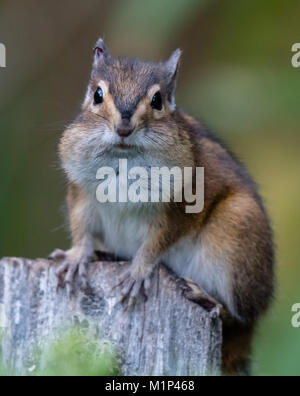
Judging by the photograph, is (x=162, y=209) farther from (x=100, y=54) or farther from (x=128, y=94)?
(x=100, y=54)


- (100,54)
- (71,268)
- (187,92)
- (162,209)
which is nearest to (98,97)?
(100,54)

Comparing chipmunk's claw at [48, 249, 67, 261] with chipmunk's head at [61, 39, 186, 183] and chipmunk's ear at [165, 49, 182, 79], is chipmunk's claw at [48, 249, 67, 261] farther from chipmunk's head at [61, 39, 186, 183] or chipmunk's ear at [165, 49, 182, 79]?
chipmunk's ear at [165, 49, 182, 79]

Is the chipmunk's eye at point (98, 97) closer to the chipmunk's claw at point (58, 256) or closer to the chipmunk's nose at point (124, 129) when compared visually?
the chipmunk's nose at point (124, 129)

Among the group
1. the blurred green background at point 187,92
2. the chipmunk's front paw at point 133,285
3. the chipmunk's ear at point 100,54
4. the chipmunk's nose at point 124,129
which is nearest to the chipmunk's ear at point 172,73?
the blurred green background at point 187,92

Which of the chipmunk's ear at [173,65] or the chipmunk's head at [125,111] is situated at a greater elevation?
the chipmunk's ear at [173,65]

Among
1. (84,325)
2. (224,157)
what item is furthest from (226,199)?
(84,325)

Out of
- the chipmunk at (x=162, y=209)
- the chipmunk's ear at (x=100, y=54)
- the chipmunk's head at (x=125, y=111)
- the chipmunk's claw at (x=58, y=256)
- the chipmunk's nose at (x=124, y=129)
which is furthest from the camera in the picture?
the chipmunk's claw at (x=58, y=256)
